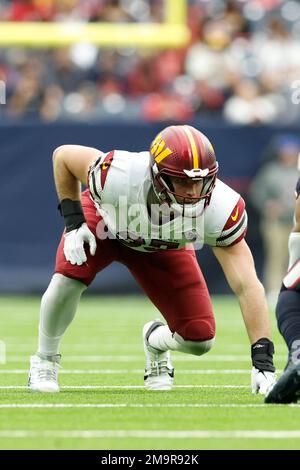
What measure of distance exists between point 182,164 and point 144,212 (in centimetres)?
37

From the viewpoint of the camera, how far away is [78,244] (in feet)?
16.7

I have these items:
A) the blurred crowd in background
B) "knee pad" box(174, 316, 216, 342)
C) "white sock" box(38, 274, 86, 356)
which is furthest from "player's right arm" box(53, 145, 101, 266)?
the blurred crowd in background

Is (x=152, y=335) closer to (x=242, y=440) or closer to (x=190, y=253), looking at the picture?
(x=190, y=253)

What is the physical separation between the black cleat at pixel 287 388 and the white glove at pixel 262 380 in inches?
12.8

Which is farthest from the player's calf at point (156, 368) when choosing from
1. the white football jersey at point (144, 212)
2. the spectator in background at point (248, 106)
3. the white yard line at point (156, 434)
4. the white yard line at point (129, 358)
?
the spectator in background at point (248, 106)

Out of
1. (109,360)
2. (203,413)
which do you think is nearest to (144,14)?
(109,360)

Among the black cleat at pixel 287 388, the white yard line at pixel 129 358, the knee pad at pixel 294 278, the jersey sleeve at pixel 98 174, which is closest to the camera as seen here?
the black cleat at pixel 287 388

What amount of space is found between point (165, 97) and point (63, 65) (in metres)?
1.19

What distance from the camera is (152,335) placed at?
559 centimetres

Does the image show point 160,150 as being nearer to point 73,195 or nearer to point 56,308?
point 73,195

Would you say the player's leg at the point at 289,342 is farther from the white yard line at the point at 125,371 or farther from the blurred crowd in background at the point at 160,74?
the blurred crowd in background at the point at 160,74

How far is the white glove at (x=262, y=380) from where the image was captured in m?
4.89

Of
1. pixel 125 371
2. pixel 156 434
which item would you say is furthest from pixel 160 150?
pixel 125 371

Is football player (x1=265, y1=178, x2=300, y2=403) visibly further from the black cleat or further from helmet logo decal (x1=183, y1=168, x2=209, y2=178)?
helmet logo decal (x1=183, y1=168, x2=209, y2=178)
